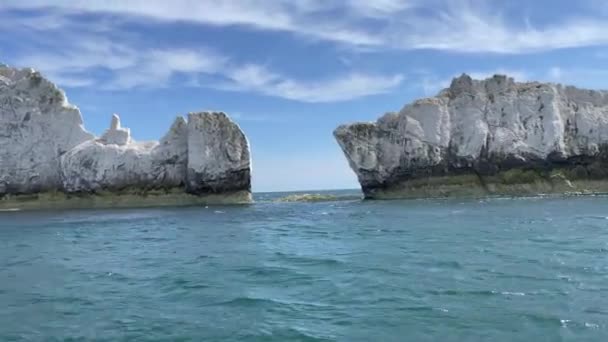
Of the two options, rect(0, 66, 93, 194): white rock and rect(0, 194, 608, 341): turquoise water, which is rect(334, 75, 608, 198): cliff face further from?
rect(0, 194, 608, 341): turquoise water

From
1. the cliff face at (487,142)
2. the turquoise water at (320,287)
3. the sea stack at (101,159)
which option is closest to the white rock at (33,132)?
the sea stack at (101,159)

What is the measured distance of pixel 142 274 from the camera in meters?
13.9

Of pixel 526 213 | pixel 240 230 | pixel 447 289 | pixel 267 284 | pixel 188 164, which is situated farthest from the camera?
pixel 188 164

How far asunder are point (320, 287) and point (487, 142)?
49253mm

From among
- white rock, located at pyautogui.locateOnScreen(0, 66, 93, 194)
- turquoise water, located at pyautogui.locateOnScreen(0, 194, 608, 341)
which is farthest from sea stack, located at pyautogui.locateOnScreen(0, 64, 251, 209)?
turquoise water, located at pyautogui.locateOnScreen(0, 194, 608, 341)

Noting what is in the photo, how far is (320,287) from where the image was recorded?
11.4 m

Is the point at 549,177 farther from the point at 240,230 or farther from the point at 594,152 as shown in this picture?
the point at 240,230

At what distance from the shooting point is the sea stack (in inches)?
2158

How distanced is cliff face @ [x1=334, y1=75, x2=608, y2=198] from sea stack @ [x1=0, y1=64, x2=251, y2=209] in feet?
47.2

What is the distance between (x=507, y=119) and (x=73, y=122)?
46.9 m

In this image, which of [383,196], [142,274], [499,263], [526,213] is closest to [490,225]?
[526,213]

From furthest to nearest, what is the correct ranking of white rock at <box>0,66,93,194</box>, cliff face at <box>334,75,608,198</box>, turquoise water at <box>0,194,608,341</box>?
white rock at <box>0,66,93,194</box>, cliff face at <box>334,75,608,198</box>, turquoise water at <box>0,194,608,341</box>

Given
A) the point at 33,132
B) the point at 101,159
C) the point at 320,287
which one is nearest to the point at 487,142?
the point at 101,159

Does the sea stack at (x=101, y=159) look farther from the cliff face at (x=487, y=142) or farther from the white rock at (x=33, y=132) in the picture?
the cliff face at (x=487, y=142)
